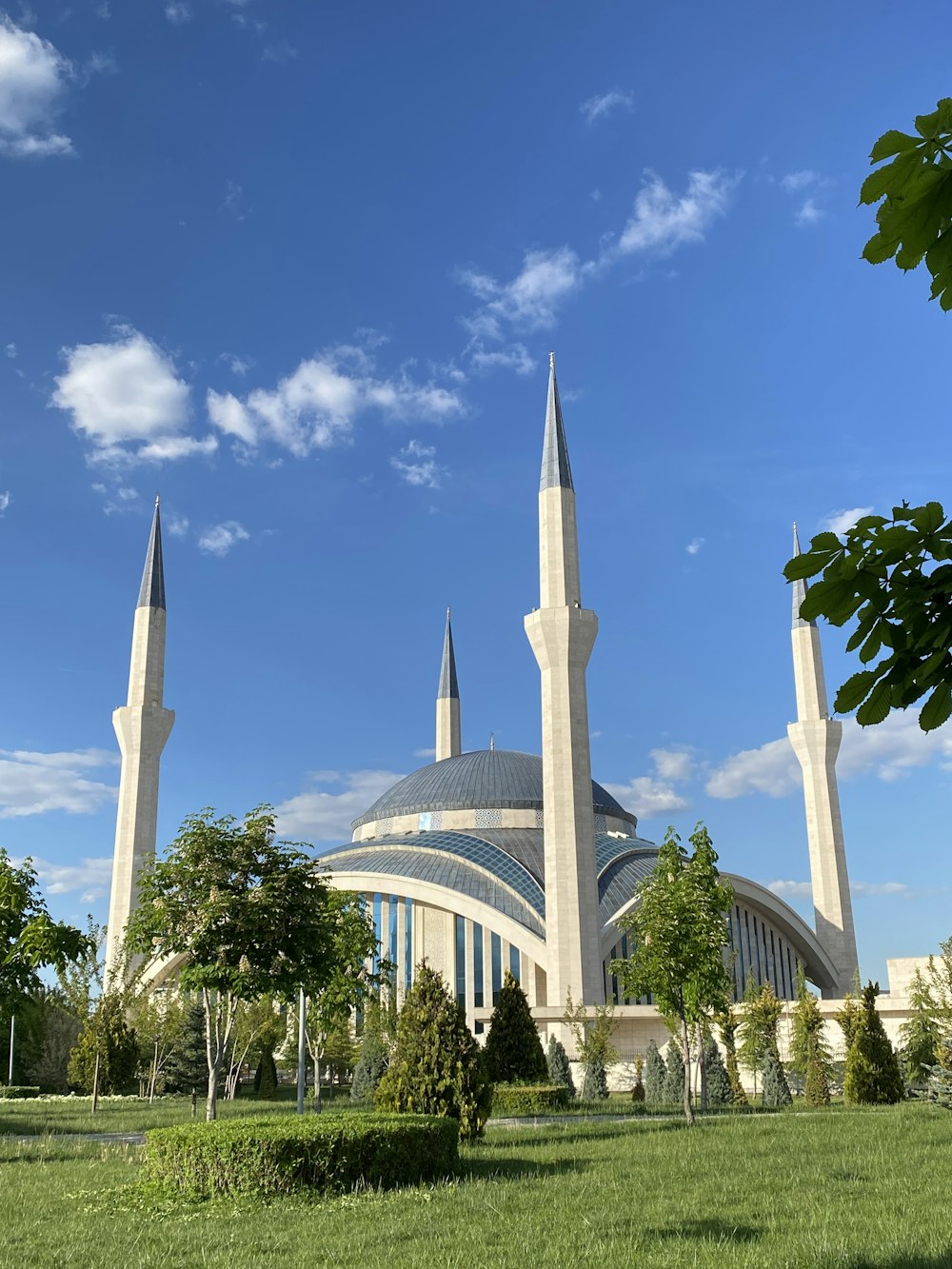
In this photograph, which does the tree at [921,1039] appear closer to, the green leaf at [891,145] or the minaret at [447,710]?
the green leaf at [891,145]

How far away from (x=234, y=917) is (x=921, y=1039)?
74.0ft

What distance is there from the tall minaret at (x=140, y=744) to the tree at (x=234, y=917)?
1102 inches

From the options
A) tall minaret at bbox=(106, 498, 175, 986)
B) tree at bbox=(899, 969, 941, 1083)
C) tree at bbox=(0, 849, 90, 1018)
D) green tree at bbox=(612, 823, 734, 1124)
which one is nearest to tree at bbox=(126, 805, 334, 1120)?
tree at bbox=(0, 849, 90, 1018)

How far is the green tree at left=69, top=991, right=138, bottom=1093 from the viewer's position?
35188 mm

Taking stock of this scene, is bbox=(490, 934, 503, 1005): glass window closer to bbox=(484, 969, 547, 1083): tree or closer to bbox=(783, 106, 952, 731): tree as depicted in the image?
bbox=(484, 969, 547, 1083): tree

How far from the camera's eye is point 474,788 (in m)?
61.3

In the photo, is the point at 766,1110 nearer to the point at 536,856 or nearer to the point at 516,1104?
the point at 516,1104

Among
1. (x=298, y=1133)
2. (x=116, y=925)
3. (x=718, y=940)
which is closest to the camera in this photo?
(x=298, y=1133)

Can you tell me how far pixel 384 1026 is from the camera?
123 ft

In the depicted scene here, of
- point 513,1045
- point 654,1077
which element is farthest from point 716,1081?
point 513,1045

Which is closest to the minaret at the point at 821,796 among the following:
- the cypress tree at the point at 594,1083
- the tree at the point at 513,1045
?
the cypress tree at the point at 594,1083

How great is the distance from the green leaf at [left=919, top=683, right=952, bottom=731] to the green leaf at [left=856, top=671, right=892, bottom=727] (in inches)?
4.6

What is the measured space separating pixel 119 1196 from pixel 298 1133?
213 cm

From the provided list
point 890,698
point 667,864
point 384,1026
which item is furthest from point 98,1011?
point 890,698
